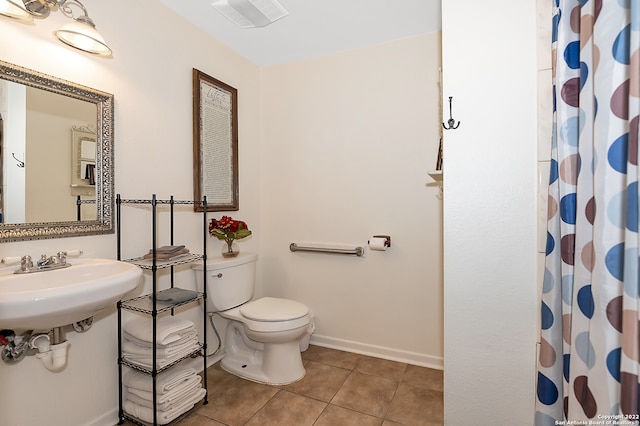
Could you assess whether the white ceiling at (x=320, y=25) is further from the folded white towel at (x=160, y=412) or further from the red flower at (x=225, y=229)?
the folded white towel at (x=160, y=412)

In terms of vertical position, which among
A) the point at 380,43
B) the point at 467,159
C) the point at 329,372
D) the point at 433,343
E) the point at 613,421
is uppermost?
the point at 380,43

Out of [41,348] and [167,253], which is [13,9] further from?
[41,348]

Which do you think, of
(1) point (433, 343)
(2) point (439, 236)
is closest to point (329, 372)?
(1) point (433, 343)

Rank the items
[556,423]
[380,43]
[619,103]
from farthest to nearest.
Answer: [380,43]
[556,423]
[619,103]

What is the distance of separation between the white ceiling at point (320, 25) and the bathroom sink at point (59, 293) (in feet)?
5.17

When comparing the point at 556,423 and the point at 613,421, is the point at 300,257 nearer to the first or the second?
the point at 556,423

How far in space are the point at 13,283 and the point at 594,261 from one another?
5.89 feet

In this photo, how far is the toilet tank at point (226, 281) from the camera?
6.48 feet

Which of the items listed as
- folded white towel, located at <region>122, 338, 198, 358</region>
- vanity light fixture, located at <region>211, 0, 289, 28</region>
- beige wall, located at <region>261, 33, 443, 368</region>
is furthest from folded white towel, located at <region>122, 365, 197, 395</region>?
vanity light fixture, located at <region>211, 0, 289, 28</region>

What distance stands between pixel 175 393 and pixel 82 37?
171 centimetres

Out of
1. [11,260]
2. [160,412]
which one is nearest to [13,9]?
[11,260]

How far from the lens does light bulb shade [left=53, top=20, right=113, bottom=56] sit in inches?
49.3

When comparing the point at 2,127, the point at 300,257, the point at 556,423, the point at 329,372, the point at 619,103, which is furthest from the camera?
the point at 300,257

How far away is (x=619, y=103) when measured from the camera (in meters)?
0.69
